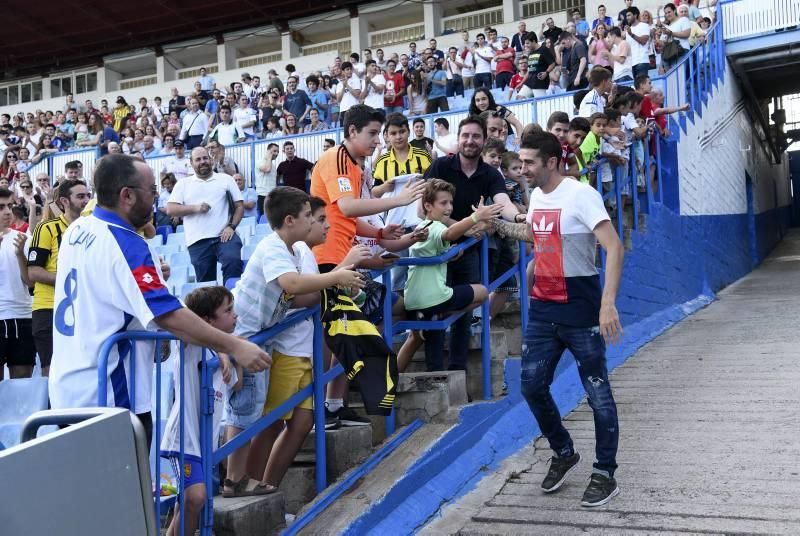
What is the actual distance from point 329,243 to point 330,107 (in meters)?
12.3

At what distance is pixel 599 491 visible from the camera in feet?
13.3

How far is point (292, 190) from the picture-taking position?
12.8ft

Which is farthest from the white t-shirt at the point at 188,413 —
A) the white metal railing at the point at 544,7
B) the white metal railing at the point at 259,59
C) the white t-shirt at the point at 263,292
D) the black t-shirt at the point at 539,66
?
the white metal railing at the point at 259,59

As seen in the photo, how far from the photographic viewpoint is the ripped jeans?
13.4 ft

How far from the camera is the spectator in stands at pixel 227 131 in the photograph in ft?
51.0

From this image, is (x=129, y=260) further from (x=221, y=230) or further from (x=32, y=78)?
(x=32, y=78)

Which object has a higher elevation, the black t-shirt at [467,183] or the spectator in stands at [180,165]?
the spectator in stands at [180,165]

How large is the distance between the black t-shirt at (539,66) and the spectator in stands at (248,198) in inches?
191

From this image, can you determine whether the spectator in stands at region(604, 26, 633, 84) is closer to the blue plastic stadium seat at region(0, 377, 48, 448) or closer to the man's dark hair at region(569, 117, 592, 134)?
the man's dark hair at region(569, 117, 592, 134)

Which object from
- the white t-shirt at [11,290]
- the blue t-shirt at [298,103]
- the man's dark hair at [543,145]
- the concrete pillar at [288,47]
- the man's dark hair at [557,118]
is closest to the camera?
the man's dark hair at [543,145]

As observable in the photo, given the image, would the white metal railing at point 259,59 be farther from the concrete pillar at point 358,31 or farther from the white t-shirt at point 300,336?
the white t-shirt at point 300,336

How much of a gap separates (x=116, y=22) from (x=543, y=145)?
28.4 metres

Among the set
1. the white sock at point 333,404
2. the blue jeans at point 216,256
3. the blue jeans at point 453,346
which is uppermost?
the blue jeans at point 216,256

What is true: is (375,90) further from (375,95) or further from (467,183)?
(467,183)
